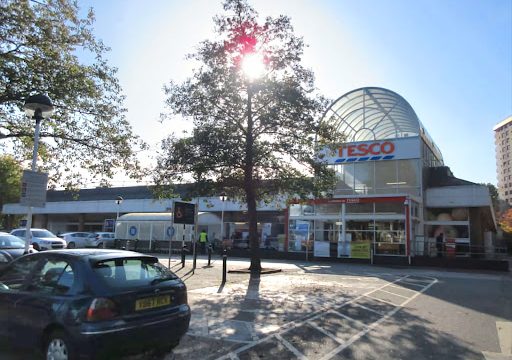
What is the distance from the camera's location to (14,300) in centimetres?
562

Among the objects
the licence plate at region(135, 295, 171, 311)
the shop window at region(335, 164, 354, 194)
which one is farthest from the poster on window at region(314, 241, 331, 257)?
the licence plate at region(135, 295, 171, 311)

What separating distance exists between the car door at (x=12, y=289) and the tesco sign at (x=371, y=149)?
89.4ft

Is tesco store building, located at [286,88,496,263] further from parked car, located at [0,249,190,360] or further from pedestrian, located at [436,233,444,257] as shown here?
parked car, located at [0,249,190,360]

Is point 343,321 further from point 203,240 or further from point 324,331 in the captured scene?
point 203,240

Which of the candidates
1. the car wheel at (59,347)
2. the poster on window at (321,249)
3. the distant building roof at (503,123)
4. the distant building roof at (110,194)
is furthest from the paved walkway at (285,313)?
the distant building roof at (503,123)

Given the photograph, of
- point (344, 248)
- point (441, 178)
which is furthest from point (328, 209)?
point (441, 178)

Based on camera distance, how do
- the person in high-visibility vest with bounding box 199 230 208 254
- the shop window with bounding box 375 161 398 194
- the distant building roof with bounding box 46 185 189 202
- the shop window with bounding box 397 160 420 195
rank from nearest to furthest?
1. the person in high-visibility vest with bounding box 199 230 208 254
2. the shop window with bounding box 397 160 420 195
3. the shop window with bounding box 375 161 398 194
4. the distant building roof with bounding box 46 185 189 202

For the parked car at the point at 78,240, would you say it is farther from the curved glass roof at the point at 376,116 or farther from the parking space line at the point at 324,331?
the parking space line at the point at 324,331

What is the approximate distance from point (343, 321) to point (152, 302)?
4639 mm

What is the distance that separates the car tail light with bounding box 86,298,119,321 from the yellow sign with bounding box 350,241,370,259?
22368 millimetres

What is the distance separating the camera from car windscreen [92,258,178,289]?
17.4 feet

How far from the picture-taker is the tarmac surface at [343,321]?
260 inches

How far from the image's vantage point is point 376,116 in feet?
112

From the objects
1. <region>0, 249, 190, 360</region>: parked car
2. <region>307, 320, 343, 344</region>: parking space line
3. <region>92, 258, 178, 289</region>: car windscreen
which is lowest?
<region>307, 320, 343, 344</region>: parking space line
